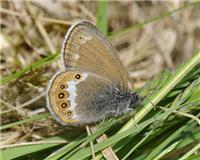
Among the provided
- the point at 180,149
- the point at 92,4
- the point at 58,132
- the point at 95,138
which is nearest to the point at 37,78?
the point at 58,132

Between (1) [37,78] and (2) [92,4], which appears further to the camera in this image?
(2) [92,4]

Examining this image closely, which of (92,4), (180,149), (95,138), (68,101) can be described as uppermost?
(92,4)

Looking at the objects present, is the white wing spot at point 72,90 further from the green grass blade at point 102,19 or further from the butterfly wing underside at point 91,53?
the green grass blade at point 102,19

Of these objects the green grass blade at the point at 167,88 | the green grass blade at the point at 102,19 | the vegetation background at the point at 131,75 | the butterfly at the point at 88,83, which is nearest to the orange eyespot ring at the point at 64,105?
the butterfly at the point at 88,83

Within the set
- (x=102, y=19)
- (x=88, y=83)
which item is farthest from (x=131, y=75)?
(x=88, y=83)

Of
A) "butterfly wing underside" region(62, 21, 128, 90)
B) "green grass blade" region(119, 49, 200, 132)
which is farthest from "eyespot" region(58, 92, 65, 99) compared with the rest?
"green grass blade" region(119, 49, 200, 132)

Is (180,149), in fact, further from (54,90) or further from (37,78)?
(37,78)

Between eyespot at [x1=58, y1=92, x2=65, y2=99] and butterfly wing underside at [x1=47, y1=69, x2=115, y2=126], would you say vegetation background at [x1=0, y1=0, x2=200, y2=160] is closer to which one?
butterfly wing underside at [x1=47, y1=69, x2=115, y2=126]
